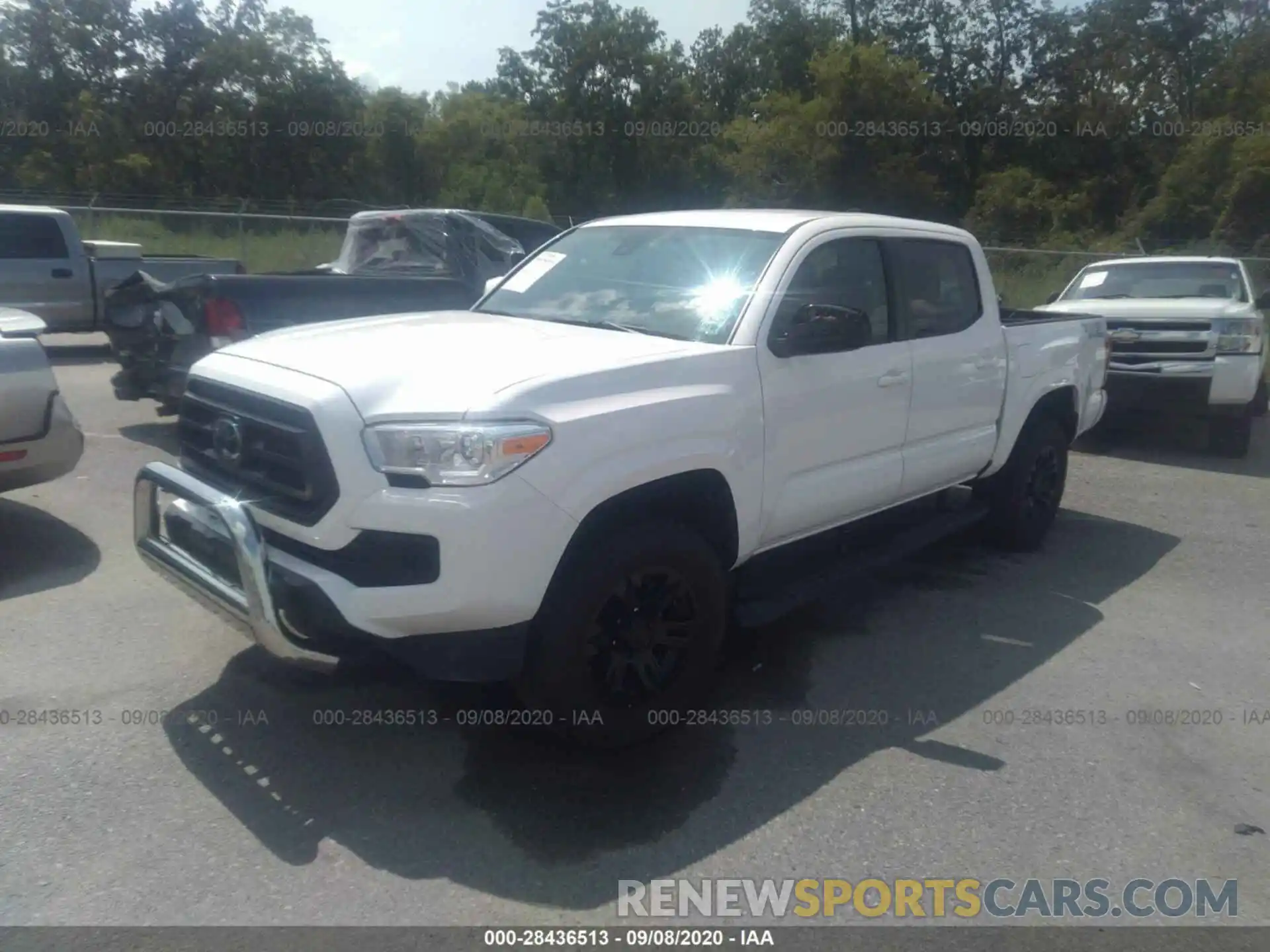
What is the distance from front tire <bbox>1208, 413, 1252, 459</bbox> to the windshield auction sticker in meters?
7.19

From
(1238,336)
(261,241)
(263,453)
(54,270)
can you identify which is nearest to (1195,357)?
(1238,336)

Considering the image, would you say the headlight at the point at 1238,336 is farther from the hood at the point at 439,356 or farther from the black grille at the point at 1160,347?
the hood at the point at 439,356

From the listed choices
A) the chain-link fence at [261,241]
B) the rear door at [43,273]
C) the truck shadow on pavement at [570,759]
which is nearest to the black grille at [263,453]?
the truck shadow on pavement at [570,759]

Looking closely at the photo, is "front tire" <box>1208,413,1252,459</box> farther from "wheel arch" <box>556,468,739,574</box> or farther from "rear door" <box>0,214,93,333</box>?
"rear door" <box>0,214,93,333</box>

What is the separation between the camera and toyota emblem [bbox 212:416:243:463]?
13.0 ft

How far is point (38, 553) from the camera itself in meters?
5.99

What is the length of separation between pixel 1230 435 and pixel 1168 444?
687 millimetres

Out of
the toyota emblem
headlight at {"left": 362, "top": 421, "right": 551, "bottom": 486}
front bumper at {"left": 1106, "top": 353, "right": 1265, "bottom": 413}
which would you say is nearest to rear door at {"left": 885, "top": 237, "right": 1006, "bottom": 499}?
headlight at {"left": 362, "top": 421, "right": 551, "bottom": 486}

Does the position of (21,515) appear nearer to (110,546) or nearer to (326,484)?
(110,546)

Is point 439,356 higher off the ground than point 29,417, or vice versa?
point 439,356

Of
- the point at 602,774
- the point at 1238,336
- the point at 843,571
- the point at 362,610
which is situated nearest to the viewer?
the point at 362,610

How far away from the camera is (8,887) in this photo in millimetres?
3219

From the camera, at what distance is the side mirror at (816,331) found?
4441mm

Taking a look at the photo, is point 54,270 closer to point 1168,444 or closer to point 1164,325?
point 1164,325
